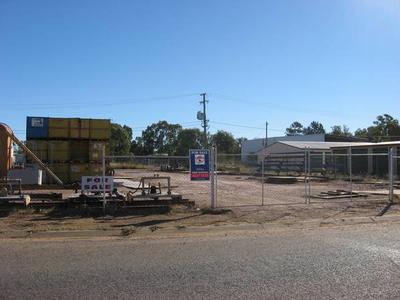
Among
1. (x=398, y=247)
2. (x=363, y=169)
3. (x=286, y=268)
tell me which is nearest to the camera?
(x=286, y=268)

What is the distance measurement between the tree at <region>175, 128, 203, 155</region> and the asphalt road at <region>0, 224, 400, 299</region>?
115795mm

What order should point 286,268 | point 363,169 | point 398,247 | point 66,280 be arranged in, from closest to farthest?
point 66,280 < point 286,268 < point 398,247 < point 363,169

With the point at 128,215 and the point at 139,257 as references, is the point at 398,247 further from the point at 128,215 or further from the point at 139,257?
the point at 128,215

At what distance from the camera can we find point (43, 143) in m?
27.0

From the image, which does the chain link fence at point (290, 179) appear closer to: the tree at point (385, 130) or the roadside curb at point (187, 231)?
the roadside curb at point (187, 231)

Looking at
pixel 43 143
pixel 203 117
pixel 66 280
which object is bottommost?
pixel 66 280

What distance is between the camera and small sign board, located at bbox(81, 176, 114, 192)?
53.6 feet

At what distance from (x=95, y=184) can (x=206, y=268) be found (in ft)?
28.4

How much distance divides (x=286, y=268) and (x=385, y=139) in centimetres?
10315

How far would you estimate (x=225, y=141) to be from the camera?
468 feet

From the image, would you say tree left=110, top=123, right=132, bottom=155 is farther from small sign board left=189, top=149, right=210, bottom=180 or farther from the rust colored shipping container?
small sign board left=189, top=149, right=210, bottom=180

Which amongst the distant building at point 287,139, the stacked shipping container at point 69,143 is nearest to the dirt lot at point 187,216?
the stacked shipping container at point 69,143

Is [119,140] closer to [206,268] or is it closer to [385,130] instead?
[385,130]

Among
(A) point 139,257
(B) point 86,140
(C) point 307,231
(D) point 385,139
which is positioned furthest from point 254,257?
(D) point 385,139
